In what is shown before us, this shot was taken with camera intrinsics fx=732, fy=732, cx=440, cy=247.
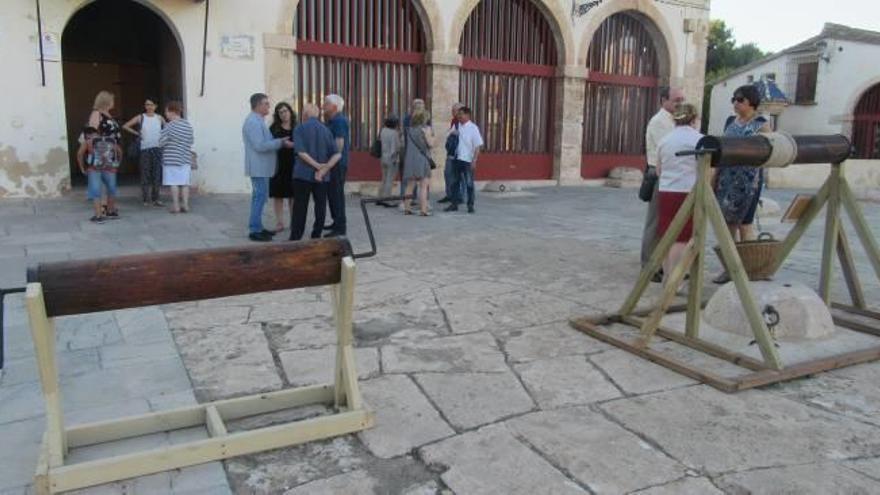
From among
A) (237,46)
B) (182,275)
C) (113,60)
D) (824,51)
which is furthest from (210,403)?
(824,51)

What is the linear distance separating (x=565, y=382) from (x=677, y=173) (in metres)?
2.23

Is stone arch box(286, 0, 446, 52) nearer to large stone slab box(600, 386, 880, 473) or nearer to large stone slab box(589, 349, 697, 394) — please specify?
large stone slab box(589, 349, 697, 394)

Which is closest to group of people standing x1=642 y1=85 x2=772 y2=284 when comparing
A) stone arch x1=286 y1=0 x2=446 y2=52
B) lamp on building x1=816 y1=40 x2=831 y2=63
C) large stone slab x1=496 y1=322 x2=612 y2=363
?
large stone slab x1=496 y1=322 x2=612 y2=363

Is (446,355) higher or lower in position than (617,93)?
lower

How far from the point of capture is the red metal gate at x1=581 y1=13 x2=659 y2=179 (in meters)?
15.1

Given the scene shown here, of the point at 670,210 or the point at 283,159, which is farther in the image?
the point at 283,159

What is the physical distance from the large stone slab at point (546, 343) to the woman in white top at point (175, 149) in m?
5.73

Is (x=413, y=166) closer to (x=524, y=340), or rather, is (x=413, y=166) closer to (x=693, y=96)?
(x=524, y=340)

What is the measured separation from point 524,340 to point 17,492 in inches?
105

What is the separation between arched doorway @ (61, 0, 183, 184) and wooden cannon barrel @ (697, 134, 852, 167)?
34.4ft

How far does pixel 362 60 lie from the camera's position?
12133 mm

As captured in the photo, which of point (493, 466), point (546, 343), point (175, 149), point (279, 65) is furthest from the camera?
point (279, 65)

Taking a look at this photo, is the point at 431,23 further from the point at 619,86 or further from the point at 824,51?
the point at 824,51

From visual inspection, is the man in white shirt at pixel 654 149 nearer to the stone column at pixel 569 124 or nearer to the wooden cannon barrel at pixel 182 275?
the wooden cannon barrel at pixel 182 275
